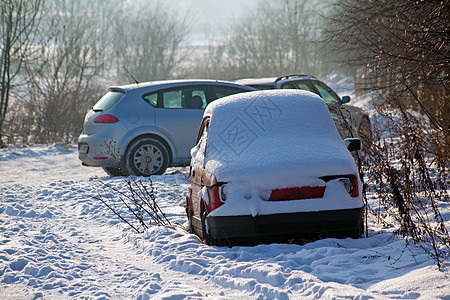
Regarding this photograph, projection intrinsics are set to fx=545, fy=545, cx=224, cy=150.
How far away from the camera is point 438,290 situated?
401 cm

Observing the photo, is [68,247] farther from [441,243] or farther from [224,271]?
[441,243]

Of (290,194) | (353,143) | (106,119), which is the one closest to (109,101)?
(106,119)

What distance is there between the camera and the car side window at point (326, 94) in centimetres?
1335

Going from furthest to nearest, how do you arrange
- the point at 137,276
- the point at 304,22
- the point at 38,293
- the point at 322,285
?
1. the point at 304,22
2. the point at 137,276
3. the point at 38,293
4. the point at 322,285

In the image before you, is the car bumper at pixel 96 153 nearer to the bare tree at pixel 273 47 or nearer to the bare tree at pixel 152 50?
the bare tree at pixel 273 47

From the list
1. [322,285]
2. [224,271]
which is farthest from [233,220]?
[322,285]

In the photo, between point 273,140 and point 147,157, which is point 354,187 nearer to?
point 273,140

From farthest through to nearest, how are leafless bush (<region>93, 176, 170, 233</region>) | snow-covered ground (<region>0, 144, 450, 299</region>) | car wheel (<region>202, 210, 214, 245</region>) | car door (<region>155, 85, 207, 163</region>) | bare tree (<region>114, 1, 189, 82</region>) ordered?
bare tree (<region>114, 1, 189, 82</region>)
car door (<region>155, 85, 207, 163</region>)
leafless bush (<region>93, 176, 170, 233</region>)
car wheel (<region>202, 210, 214, 245</region>)
snow-covered ground (<region>0, 144, 450, 299</region>)

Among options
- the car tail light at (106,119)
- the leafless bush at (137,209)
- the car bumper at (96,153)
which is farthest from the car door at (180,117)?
the leafless bush at (137,209)

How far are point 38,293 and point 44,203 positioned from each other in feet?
17.4

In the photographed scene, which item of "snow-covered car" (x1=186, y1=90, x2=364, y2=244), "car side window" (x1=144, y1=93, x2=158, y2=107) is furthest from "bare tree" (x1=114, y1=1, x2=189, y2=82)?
"snow-covered car" (x1=186, y1=90, x2=364, y2=244)

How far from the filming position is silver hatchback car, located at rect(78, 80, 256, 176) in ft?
37.9

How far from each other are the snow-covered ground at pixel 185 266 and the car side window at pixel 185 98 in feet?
13.2

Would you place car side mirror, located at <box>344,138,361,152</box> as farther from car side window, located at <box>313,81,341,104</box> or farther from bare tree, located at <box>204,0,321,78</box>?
bare tree, located at <box>204,0,321,78</box>
